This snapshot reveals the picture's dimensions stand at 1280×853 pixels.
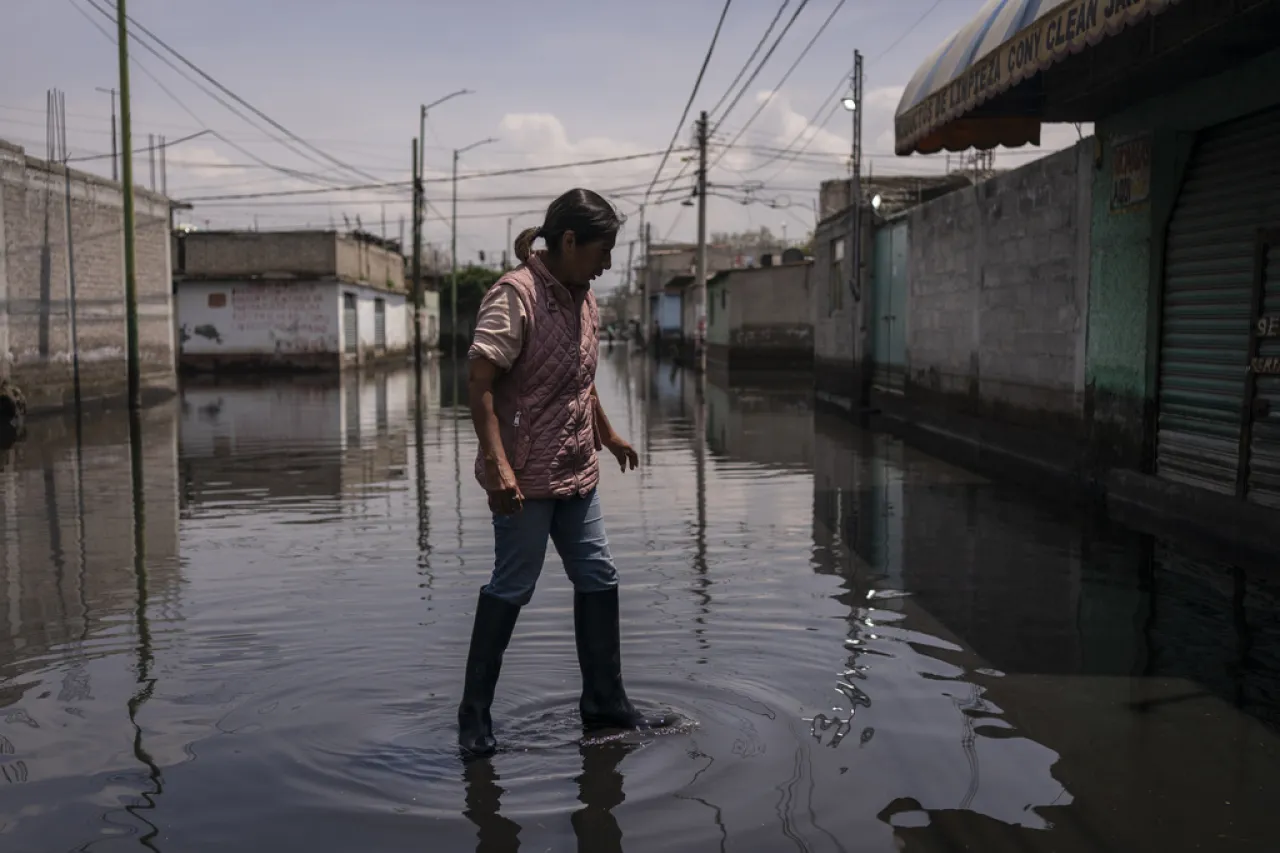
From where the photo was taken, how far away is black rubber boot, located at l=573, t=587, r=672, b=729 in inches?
161

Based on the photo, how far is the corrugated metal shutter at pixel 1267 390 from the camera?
7.30 meters

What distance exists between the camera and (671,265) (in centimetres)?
7831

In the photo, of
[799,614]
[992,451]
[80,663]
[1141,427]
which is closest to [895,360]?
[992,451]

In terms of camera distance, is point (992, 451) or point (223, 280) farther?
point (223, 280)

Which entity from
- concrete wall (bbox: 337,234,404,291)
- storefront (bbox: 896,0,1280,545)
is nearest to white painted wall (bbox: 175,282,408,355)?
concrete wall (bbox: 337,234,404,291)

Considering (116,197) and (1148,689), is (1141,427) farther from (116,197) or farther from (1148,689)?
(116,197)

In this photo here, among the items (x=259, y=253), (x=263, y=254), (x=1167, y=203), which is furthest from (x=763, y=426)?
(x=259, y=253)

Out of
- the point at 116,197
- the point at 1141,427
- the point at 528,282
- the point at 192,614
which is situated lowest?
the point at 192,614

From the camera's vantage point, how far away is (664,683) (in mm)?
4648

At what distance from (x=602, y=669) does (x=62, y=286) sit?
1941 cm

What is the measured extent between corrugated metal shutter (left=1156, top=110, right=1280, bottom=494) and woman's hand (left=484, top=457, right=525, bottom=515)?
217 inches

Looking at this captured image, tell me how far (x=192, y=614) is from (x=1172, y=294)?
6.72 metres

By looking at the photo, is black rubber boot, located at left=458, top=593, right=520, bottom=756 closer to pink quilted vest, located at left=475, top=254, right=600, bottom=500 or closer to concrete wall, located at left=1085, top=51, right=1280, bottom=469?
pink quilted vest, located at left=475, top=254, right=600, bottom=500

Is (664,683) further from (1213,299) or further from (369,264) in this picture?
(369,264)
